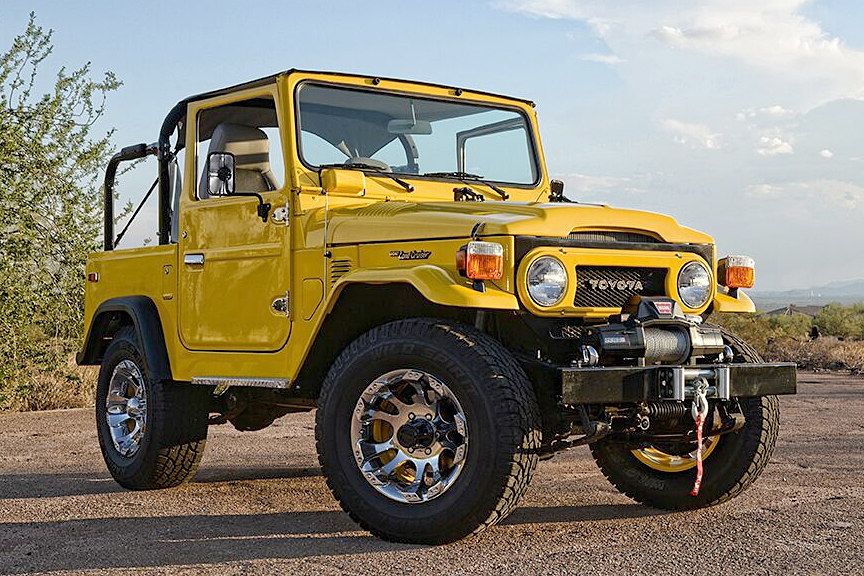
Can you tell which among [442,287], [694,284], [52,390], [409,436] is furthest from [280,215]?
[52,390]

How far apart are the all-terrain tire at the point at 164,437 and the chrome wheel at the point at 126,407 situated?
0.06 metres

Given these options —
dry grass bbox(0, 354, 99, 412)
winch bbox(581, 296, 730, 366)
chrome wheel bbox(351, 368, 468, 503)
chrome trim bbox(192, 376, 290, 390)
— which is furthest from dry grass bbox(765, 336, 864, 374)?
chrome wheel bbox(351, 368, 468, 503)

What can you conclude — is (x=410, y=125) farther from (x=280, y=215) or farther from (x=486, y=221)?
(x=486, y=221)

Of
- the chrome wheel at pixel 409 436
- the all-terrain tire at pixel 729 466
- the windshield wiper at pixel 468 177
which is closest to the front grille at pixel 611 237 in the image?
the all-terrain tire at pixel 729 466

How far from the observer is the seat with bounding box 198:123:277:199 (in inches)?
280

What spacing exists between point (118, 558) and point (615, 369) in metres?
2.49

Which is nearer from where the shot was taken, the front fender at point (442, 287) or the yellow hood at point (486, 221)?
the front fender at point (442, 287)

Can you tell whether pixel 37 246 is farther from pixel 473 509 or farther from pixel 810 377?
pixel 810 377

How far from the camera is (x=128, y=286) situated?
802 cm

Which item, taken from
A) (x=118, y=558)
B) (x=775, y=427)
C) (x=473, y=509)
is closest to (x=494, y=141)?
(x=775, y=427)

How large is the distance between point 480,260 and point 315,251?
1311 mm

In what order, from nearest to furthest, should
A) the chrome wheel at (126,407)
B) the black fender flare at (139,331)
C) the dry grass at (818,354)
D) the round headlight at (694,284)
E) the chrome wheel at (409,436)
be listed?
the chrome wheel at (409,436)
the round headlight at (694,284)
the black fender flare at (139,331)
the chrome wheel at (126,407)
the dry grass at (818,354)

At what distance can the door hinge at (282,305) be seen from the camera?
6.50 meters

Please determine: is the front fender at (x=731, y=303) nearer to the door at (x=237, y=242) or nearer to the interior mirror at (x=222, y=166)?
the door at (x=237, y=242)
